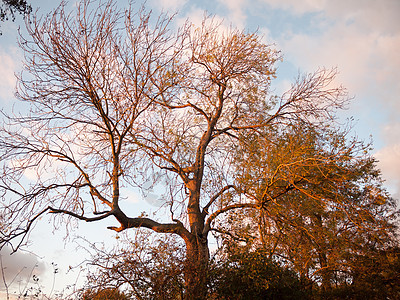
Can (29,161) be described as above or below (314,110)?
below

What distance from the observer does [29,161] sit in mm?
8148

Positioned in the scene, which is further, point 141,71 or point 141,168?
point 141,168

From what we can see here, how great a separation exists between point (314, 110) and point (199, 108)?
392cm

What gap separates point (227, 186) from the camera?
9.37 metres

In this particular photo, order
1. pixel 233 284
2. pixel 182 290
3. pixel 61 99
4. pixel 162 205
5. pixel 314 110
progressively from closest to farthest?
pixel 182 290 < pixel 233 284 < pixel 61 99 < pixel 162 205 < pixel 314 110

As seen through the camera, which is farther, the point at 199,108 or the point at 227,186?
the point at 199,108

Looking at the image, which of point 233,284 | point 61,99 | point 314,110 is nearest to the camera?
point 233,284

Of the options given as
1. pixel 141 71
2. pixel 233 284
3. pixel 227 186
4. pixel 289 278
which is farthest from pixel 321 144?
pixel 141 71

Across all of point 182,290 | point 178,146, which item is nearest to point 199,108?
point 178,146

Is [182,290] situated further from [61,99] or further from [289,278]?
[61,99]

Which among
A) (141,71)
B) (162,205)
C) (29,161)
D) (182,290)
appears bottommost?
(182,290)

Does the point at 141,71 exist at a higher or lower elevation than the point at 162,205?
higher

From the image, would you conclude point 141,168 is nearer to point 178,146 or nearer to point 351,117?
point 178,146

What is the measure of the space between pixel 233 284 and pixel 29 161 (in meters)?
6.14
